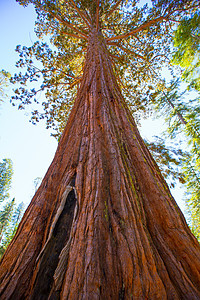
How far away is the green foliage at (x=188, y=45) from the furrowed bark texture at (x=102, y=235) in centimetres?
629

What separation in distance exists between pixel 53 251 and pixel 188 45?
25.2 ft

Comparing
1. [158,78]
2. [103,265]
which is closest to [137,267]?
[103,265]

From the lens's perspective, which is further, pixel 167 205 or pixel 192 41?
pixel 192 41

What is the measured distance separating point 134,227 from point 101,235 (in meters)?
0.25

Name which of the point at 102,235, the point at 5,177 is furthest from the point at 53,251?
the point at 5,177

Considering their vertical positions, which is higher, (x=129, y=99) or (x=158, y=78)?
(x=158, y=78)

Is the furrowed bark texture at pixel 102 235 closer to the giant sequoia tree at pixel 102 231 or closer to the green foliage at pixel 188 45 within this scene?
the giant sequoia tree at pixel 102 231

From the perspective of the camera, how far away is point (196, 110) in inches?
297

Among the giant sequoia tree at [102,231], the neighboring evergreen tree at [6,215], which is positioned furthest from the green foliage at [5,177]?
the giant sequoia tree at [102,231]

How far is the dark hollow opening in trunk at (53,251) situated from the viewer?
938mm

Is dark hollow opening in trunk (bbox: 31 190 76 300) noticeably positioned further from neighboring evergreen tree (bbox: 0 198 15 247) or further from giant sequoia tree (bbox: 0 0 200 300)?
neighboring evergreen tree (bbox: 0 198 15 247)

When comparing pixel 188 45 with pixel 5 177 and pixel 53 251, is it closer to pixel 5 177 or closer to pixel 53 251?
pixel 53 251

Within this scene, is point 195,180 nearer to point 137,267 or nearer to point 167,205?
point 167,205

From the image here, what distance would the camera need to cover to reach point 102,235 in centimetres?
99
